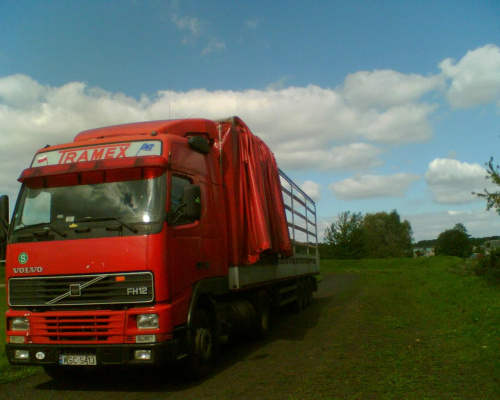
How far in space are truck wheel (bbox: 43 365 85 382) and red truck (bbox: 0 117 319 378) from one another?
3 centimetres

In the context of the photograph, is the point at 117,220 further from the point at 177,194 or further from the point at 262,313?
the point at 262,313

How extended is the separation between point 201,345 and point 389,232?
4579 inches

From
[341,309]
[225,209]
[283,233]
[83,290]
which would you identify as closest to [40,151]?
[83,290]

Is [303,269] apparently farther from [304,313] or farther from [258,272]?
[258,272]

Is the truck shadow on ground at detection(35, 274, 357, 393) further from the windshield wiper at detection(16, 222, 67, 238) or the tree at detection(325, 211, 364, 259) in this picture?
the tree at detection(325, 211, 364, 259)

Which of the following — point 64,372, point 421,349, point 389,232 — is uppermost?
point 389,232

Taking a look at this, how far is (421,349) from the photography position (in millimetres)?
8203

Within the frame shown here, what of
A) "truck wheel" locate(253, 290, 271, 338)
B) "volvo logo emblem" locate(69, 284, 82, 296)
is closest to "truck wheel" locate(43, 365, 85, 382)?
"volvo logo emblem" locate(69, 284, 82, 296)

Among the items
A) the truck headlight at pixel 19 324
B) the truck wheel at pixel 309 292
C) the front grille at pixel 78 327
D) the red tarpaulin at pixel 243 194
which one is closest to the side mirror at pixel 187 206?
the front grille at pixel 78 327

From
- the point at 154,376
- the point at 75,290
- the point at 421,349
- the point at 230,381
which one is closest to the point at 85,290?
the point at 75,290

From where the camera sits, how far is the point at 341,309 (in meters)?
14.8

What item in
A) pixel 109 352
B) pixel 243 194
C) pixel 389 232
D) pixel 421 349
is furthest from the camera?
pixel 389 232

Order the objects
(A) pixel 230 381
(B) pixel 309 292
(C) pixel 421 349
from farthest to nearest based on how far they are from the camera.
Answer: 1. (B) pixel 309 292
2. (C) pixel 421 349
3. (A) pixel 230 381

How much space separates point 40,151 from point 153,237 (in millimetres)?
2402
